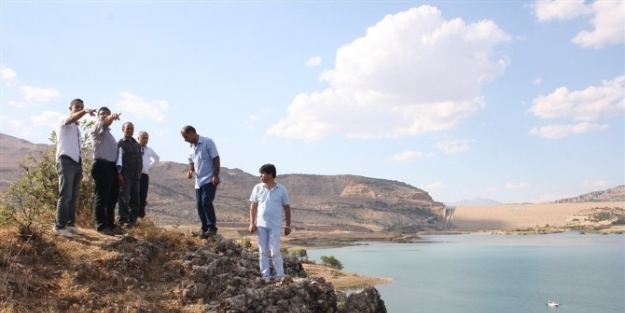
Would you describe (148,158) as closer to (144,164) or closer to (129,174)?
(144,164)

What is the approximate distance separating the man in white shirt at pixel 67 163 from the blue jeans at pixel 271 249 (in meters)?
2.81

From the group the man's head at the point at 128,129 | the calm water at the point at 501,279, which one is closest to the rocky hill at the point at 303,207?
the calm water at the point at 501,279

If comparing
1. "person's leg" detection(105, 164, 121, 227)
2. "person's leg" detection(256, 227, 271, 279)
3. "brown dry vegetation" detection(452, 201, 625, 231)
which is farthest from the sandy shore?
"brown dry vegetation" detection(452, 201, 625, 231)

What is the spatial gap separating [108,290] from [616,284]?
5005cm

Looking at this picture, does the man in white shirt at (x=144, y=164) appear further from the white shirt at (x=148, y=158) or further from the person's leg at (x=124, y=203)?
the person's leg at (x=124, y=203)

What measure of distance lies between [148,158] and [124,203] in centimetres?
112

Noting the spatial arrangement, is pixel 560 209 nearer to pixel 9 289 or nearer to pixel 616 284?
pixel 616 284

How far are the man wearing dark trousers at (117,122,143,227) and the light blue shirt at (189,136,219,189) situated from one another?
1161 mm

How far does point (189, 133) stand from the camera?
27.1ft

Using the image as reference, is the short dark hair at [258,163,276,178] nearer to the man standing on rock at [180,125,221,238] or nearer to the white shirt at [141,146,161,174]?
the man standing on rock at [180,125,221,238]

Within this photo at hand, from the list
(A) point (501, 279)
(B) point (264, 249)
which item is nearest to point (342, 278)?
(A) point (501, 279)

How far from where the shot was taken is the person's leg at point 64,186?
7309 millimetres

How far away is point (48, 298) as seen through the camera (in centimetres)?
558

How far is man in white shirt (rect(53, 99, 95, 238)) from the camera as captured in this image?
24.0 ft
